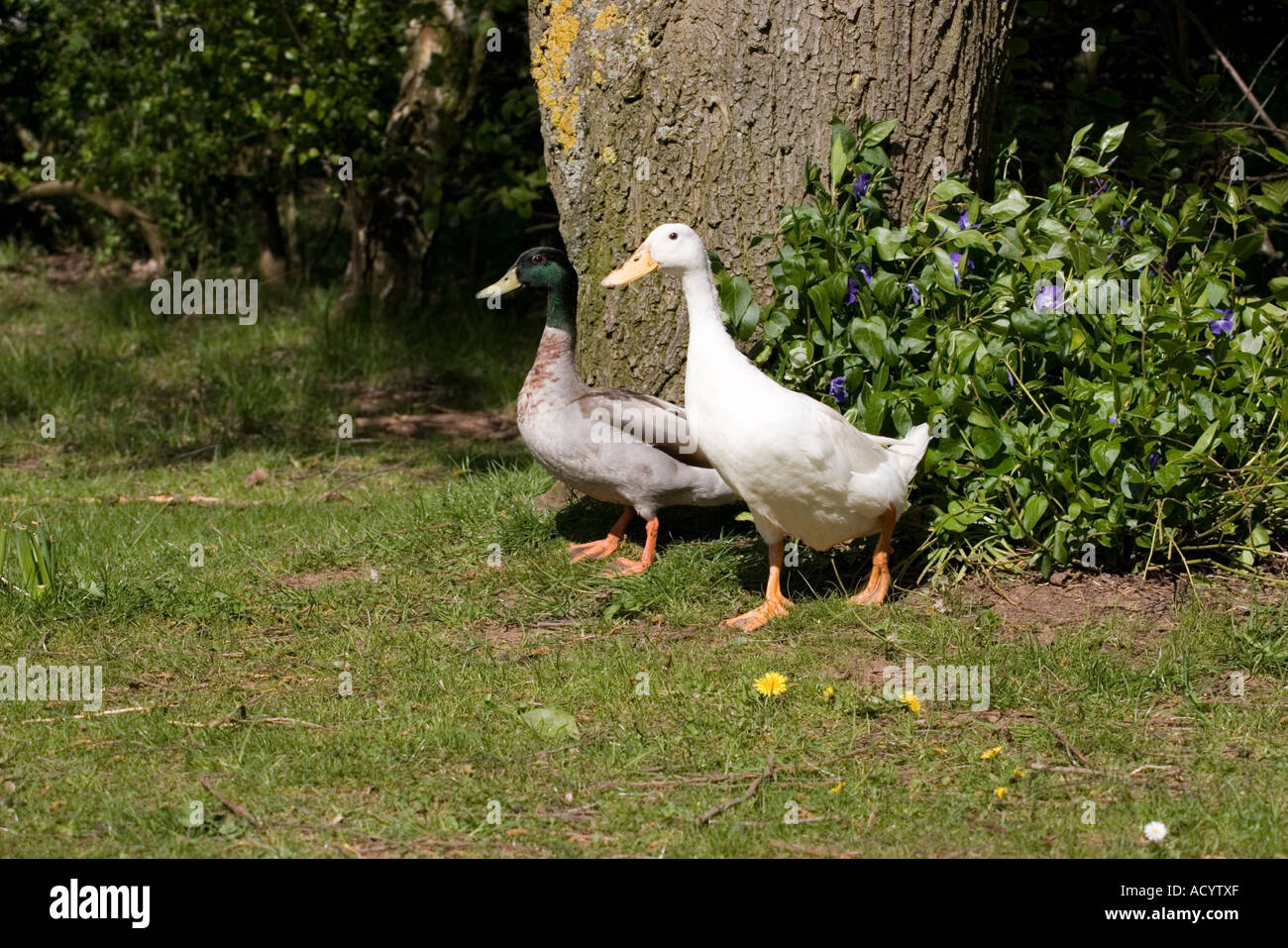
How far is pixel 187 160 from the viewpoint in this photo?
34.9 feet

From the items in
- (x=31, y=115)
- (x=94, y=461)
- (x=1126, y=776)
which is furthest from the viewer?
(x=31, y=115)

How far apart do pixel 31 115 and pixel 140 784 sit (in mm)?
10190

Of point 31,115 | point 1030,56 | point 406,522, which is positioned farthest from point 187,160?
point 1030,56

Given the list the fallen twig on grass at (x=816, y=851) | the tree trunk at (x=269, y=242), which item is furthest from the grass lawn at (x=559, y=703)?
the tree trunk at (x=269, y=242)

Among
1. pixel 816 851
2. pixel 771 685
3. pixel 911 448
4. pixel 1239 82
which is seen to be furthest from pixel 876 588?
pixel 1239 82

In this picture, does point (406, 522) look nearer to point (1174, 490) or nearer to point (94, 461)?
point (94, 461)

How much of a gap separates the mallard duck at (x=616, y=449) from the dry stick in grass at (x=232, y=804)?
2.15 m

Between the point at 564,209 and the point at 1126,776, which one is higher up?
the point at 564,209

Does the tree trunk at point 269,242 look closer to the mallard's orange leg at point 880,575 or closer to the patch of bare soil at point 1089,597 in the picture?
the mallard's orange leg at point 880,575

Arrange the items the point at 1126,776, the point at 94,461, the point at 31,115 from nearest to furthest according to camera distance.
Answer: the point at 1126,776
the point at 94,461
the point at 31,115

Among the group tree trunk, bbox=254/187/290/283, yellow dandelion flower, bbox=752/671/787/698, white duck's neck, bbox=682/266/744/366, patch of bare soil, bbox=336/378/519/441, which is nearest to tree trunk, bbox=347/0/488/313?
patch of bare soil, bbox=336/378/519/441

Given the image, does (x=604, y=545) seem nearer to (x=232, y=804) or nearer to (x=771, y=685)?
(x=771, y=685)

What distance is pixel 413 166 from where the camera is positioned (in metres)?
10.1

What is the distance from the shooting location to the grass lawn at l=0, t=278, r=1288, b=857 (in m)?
3.68
